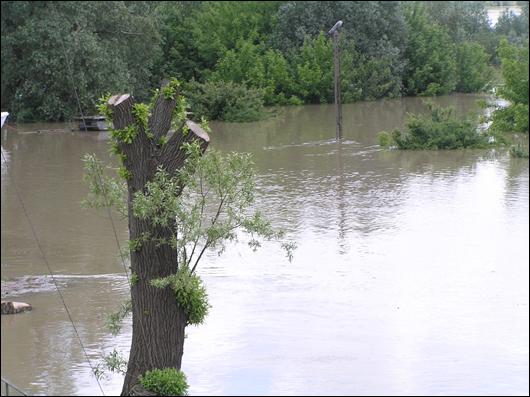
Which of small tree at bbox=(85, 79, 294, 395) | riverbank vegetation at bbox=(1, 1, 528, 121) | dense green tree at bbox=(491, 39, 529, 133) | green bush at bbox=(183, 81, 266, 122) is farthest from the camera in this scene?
green bush at bbox=(183, 81, 266, 122)

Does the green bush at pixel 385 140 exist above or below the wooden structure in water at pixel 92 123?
below

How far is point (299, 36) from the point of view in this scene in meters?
20.6

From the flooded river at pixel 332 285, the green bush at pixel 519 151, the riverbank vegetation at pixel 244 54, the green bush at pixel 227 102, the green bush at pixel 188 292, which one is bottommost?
the flooded river at pixel 332 285

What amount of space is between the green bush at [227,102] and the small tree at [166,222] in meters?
10.8

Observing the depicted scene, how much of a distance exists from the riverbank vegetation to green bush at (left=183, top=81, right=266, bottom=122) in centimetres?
3

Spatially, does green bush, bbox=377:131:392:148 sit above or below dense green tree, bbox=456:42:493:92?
below

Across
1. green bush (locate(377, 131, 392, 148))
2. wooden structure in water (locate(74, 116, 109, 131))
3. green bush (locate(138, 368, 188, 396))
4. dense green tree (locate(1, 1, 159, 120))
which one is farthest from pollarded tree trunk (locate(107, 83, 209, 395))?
wooden structure in water (locate(74, 116, 109, 131))

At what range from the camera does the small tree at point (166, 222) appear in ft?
20.3

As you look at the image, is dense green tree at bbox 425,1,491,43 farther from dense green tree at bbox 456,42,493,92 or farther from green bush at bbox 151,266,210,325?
green bush at bbox 151,266,210,325

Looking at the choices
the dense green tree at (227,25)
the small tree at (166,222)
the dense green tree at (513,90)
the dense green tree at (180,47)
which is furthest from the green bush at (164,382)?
the dense green tree at (227,25)

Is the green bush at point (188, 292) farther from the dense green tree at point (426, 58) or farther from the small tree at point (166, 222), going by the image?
the dense green tree at point (426, 58)

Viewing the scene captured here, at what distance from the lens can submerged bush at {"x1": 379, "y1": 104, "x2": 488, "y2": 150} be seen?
1734cm

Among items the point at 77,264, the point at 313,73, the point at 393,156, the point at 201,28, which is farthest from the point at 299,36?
the point at 77,264

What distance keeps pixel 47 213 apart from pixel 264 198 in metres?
2.71
